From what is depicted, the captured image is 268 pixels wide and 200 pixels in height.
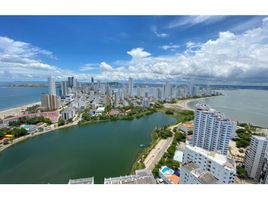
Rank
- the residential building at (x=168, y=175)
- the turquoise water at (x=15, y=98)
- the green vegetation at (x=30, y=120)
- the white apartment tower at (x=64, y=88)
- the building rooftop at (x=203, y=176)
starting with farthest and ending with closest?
the white apartment tower at (x=64, y=88), the turquoise water at (x=15, y=98), the green vegetation at (x=30, y=120), the residential building at (x=168, y=175), the building rooftop at (x=203, y=176)

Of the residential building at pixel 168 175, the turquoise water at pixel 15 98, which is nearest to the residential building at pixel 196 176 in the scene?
the residential building at pixel 168 175

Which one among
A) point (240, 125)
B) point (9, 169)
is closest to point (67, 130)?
point (9, 169)

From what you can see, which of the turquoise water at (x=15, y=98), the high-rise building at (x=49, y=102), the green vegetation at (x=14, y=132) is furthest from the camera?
the turquoise water at (x=15, y=98)

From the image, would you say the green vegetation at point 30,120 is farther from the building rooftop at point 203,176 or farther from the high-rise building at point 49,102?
the building rooftop at point 203,176

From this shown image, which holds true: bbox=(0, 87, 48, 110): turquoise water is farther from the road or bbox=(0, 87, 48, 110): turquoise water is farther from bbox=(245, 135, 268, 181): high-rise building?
bbox=(245, 135, 268, 181): high-rise building

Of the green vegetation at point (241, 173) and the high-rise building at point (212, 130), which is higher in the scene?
the high-rise building at point (212, 130)

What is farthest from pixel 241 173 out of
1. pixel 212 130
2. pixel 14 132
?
pixel 14 132

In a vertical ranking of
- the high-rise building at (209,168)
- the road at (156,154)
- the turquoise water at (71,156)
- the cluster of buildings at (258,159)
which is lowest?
the turquoise water at (71,156)
